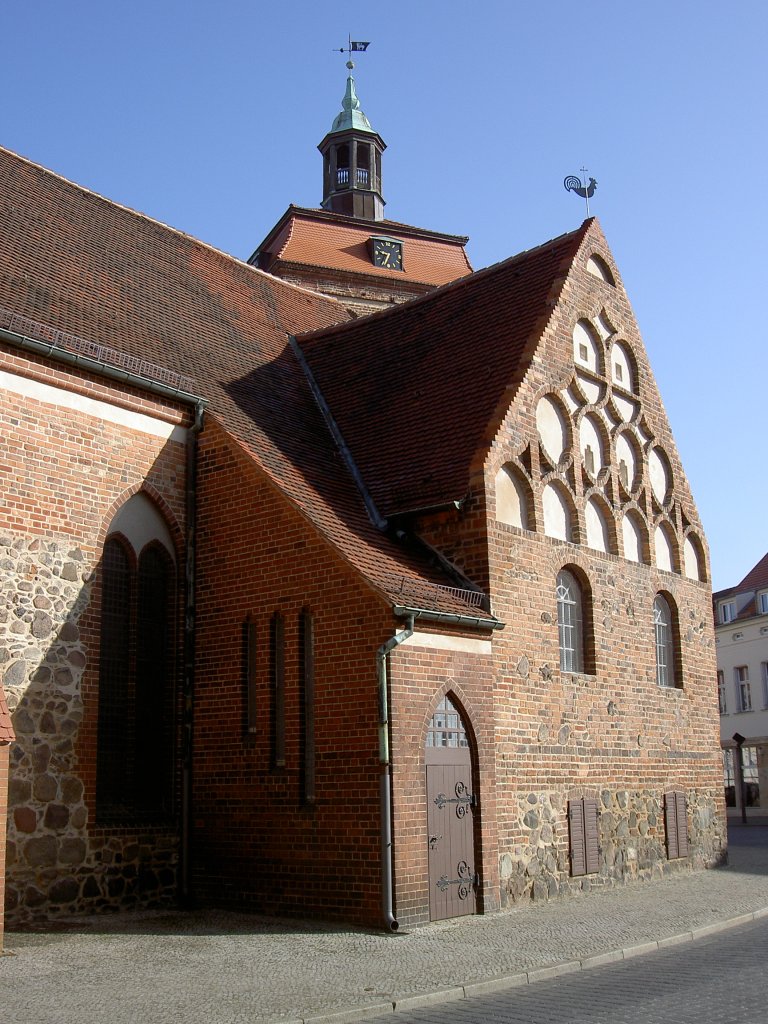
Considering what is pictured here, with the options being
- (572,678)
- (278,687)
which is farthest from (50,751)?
(572,678)

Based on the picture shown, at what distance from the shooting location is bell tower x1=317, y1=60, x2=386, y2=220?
36844mm

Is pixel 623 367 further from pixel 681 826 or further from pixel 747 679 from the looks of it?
pixel 747 679

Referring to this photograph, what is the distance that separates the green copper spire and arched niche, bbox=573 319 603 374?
2119cm

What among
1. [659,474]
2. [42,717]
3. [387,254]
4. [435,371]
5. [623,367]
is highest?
[387,254]

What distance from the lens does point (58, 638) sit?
42.7 feet

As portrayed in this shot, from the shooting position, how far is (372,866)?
480 inches

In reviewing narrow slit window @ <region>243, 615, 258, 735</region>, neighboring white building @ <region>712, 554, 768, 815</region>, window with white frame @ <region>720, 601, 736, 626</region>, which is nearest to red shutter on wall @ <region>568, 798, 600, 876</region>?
narrow slit window @ <region>243, 615, 258, 735</region>

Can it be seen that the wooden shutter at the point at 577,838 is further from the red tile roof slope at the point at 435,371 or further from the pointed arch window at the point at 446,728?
the red tile roof slope at the point at 435,371

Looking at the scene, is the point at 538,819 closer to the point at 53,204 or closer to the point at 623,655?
the point at 623,655

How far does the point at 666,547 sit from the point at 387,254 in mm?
18711

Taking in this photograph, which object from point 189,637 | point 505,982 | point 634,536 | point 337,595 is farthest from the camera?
point 634,536

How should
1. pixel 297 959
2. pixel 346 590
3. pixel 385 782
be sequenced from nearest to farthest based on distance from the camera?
pixel 297 959, pixel 385 782, pixel 346 590

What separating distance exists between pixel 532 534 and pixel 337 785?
484 centimetres

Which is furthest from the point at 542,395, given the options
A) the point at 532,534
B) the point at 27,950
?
the point at 27,950
